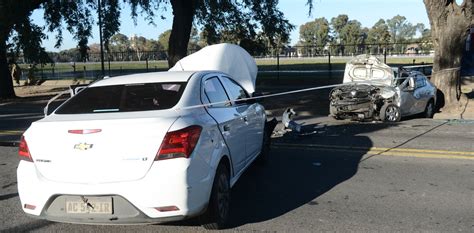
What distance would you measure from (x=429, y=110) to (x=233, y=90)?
29.6 ft

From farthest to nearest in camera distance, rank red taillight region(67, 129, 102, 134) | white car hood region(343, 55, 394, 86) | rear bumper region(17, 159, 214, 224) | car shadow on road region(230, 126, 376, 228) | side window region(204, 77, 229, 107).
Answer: white car hood region(343, 55, 394, 86), car shadow on road region(230, 126, 376, 228), side window region(204, 77, 229, 107), red taillight region(67, 129, 102, 134), rear bumper region(17, 159, 214, 224)

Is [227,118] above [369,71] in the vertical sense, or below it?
below

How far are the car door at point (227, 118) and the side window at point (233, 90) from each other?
177 millimetres

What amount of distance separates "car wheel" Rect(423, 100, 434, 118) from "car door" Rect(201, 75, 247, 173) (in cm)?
898

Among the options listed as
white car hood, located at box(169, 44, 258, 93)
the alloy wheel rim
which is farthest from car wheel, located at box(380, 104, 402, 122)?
white car hood, located at box(169, 44, 258, 93)

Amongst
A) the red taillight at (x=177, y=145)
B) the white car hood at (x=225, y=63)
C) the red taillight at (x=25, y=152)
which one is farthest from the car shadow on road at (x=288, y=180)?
the white car hood at (x=225, y=63)

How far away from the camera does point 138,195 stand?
403 centimetres

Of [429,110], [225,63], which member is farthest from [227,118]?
[429,110]

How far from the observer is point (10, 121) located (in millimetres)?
14172

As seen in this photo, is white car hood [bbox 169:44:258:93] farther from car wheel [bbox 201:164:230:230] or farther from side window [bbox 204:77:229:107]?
car wheel [bbox 201:164:230:230]

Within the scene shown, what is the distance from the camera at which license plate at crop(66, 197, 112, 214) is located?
406 centimetres

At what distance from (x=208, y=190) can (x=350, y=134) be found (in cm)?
637

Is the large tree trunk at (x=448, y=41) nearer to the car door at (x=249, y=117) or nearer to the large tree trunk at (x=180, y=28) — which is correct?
the car door at (x=249, y=117)

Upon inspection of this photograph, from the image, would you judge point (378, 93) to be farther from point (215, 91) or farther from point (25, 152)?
point (25, 152)
